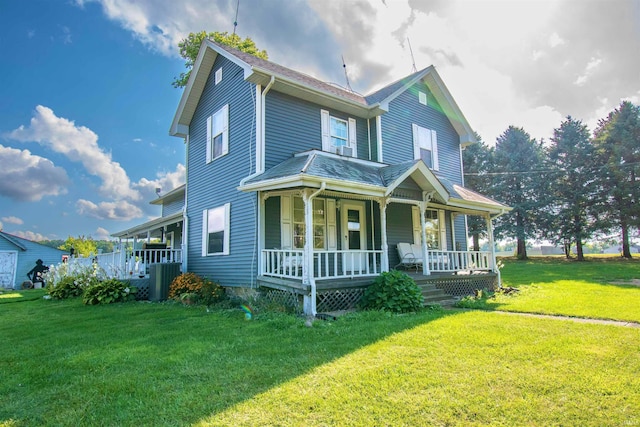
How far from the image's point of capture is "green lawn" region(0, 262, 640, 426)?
9.98 feet

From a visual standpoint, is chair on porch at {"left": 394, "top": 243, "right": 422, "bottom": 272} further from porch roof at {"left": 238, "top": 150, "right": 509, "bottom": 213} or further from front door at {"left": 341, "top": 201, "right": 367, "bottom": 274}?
porch roof at {"left": 238, "top": 150, "right": 509, "bottom": 213}

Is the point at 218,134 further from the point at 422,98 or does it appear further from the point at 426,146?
the point at 422,98

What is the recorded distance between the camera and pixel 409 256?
1173 centimetres

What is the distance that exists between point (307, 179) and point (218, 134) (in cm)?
553

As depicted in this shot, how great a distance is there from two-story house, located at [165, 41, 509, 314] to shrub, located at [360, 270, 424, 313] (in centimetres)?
55

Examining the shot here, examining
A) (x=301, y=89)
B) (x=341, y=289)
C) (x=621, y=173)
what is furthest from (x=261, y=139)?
(x=621, y=173)

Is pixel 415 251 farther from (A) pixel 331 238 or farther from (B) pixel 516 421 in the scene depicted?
(B) pixel 516 421

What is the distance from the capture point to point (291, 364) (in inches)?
171

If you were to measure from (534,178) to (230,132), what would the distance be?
29.2 m

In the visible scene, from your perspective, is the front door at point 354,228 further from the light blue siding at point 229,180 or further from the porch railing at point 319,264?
the light blue siding at point 229,180

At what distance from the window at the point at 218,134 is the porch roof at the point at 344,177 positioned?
8.62 ft

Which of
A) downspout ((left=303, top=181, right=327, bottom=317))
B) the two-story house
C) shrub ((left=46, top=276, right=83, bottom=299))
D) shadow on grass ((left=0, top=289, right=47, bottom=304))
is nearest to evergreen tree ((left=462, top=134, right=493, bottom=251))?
the two-story house

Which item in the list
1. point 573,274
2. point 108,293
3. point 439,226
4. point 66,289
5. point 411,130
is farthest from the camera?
point 573,274

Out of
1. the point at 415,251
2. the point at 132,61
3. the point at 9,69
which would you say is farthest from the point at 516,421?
the point at 9,69
